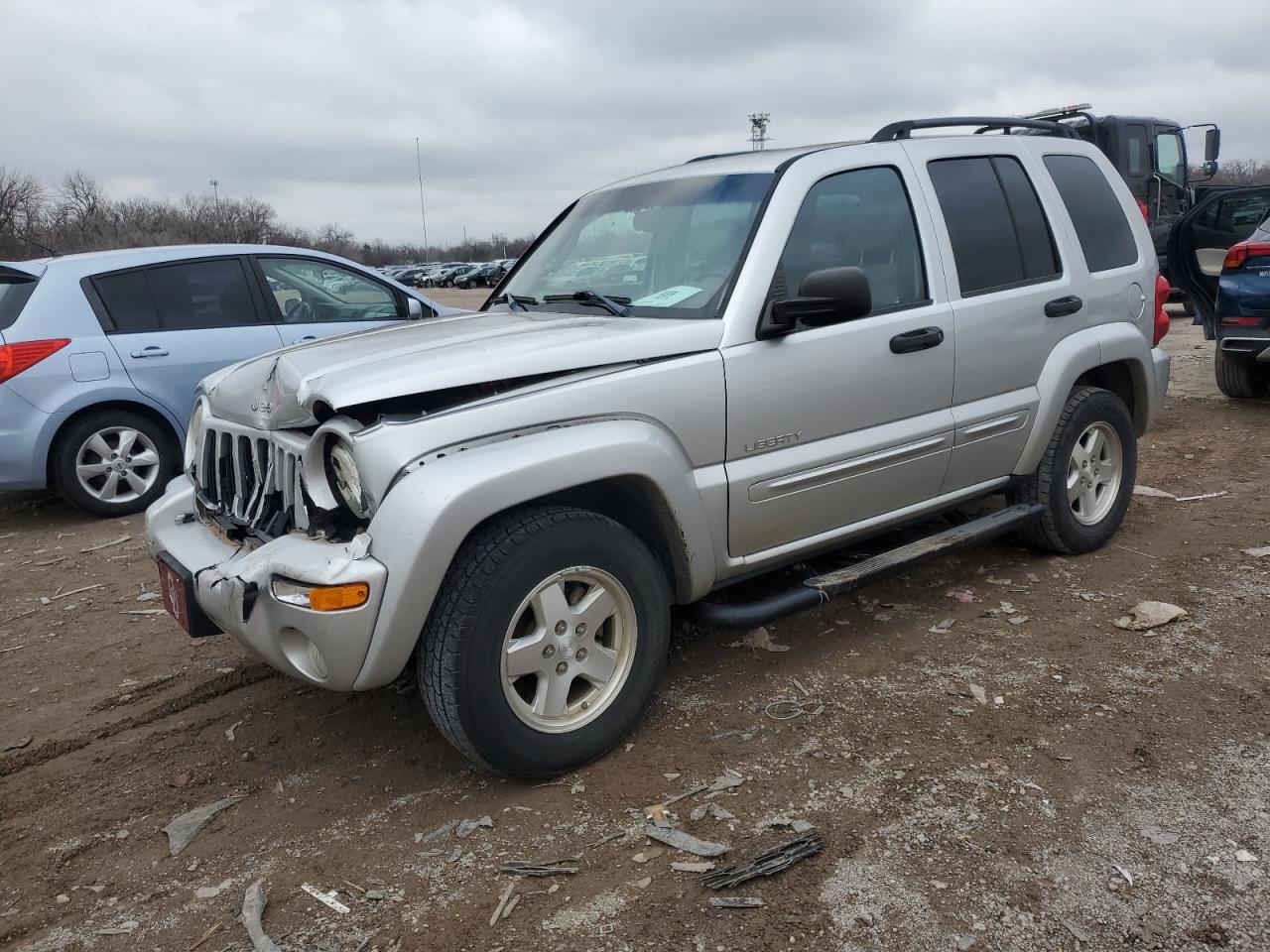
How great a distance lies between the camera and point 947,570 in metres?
4.83

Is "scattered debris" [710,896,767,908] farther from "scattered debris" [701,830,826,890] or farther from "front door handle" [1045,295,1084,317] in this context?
"front door handle" [1045,295,1084,317]

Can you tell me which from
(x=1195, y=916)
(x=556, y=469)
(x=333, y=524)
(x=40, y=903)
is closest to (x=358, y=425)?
(x=333, y=524)

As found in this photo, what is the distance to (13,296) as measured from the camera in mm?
6324

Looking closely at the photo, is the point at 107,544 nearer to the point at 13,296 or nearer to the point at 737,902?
the point at 13,296

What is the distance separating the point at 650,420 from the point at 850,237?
4.01 ft

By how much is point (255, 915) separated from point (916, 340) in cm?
285

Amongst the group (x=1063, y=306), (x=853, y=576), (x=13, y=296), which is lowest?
(x=853, y=576)

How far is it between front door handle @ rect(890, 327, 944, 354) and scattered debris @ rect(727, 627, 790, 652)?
1.25 m

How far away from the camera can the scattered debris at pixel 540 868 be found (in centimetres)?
267

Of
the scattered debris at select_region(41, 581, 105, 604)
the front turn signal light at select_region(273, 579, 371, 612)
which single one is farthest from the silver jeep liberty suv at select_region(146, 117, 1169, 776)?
the scattered debris at select_region(41, 581, 105, 604)

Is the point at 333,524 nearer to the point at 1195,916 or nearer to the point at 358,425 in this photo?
the point at 358,425

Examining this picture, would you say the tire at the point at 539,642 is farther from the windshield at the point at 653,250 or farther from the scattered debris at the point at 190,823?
the windshield at the point at 653,250

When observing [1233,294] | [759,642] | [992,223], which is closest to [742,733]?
[759,642]

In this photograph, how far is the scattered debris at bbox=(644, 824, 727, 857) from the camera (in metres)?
2.72
